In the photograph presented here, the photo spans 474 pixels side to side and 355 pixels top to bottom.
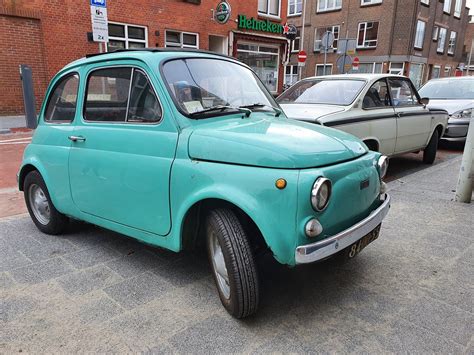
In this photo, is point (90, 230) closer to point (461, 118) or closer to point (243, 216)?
point (243, 216)

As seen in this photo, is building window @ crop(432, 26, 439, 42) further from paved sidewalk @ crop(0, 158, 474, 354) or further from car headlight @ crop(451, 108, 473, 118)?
paved sidewalk @ crop(0, 158, 474, 354)

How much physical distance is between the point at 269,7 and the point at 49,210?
17.0 metres

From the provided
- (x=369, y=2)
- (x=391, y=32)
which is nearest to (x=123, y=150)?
(x=391, y=32)

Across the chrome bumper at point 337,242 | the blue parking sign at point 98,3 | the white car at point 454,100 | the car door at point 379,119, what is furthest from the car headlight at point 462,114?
the blue parking sign at point 98,3

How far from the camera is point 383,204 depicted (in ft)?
9.84

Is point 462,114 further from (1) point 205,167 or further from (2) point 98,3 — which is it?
(1) point 205,167

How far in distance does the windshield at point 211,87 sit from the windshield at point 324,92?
2.68 metres

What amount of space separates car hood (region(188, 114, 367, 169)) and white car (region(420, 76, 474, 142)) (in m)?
7.74

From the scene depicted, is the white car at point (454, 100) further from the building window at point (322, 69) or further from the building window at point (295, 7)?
the building window at point (295, 7)

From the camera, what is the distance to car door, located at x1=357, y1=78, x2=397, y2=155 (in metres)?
5.80

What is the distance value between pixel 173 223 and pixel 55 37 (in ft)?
36.7

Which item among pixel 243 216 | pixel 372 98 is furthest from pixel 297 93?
pixel 243 216

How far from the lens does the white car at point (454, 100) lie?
930 cm

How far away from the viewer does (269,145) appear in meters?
2.42
